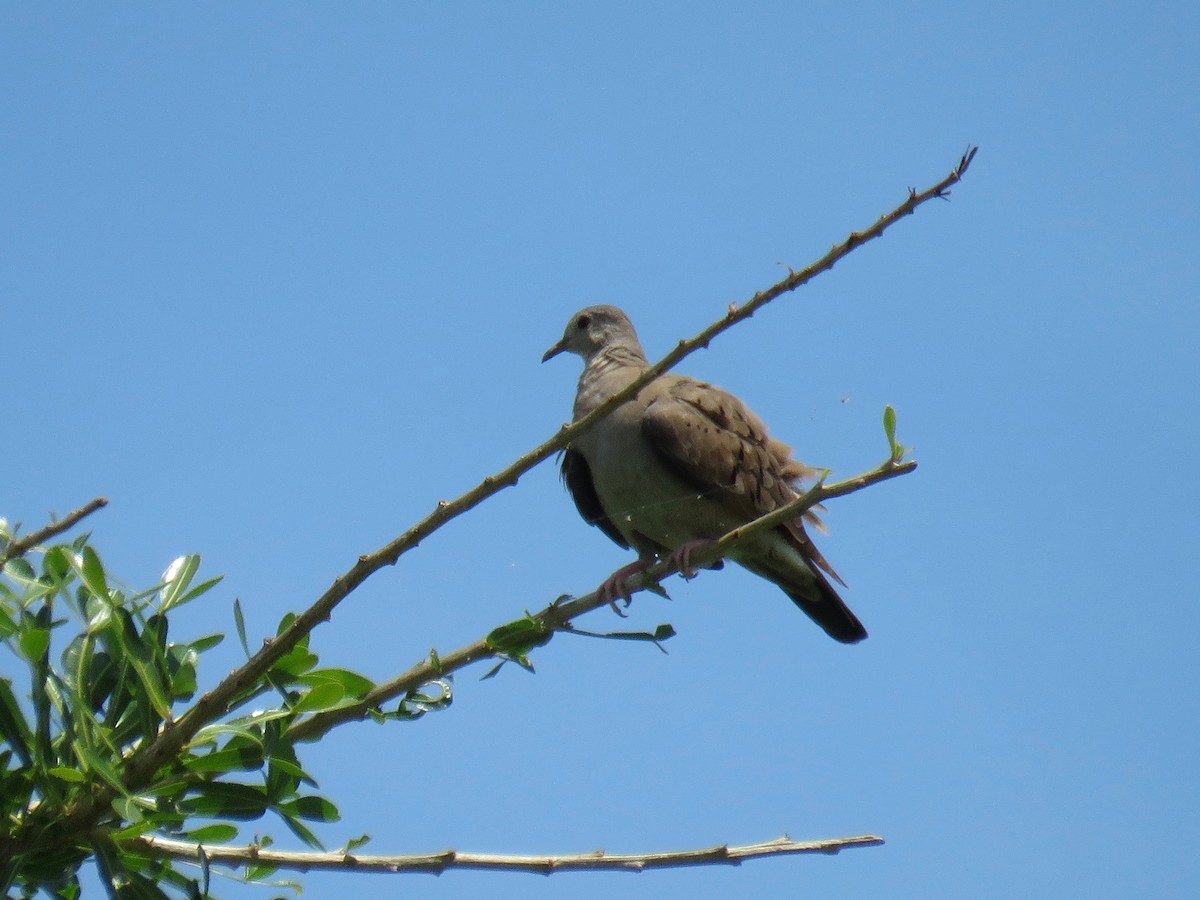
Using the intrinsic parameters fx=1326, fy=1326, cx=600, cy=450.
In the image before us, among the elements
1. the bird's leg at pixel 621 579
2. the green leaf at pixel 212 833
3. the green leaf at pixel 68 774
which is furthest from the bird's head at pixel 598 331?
the green leaf at pixel 68 774

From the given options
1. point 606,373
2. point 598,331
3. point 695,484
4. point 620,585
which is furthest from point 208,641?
point 598,331

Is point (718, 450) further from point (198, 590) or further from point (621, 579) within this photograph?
point (198, 590)

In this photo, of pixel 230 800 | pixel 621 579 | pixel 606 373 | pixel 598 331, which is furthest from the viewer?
pixel 598 331

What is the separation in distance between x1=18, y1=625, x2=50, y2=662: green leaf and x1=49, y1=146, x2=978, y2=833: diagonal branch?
0.24 meters

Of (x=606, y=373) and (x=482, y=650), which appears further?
(x=606, y=373)

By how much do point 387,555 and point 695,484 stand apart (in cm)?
367

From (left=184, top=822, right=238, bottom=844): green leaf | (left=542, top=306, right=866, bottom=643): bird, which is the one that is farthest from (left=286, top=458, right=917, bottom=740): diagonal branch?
(left=542, top=306, right=866, bottom=643): bird

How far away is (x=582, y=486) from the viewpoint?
6.23m

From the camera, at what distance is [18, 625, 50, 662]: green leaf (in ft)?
7.36

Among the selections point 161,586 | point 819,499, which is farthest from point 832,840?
point 161,586

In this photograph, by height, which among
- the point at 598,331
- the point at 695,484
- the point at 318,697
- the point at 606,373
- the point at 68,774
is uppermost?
the point at 598,331

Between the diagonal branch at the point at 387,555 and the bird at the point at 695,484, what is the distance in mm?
3205

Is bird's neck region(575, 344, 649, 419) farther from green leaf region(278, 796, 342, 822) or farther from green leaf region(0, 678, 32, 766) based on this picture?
green leaf region(0, 678, 32, 766)

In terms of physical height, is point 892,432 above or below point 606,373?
below
